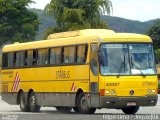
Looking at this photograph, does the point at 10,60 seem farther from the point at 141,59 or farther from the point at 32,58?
the point at 141,59

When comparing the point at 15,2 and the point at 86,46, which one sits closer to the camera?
the point at 86,46

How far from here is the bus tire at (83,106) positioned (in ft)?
93.0

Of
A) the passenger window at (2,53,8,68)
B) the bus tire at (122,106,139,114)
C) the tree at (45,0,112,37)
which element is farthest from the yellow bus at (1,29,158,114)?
the tree at (45,0,112,37)

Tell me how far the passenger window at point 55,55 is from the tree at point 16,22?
86993 mm

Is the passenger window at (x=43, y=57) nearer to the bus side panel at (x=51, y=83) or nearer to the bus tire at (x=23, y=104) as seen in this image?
the bus side panel at (x=51, y=83)

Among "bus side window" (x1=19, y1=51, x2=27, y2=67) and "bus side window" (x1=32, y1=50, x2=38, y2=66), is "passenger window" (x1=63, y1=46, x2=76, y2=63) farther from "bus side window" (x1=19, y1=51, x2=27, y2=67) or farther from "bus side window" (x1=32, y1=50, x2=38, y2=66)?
"bus side window" (x1=19, y1=51, x2=27, y2=67)

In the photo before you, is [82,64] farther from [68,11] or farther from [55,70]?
[68,11]

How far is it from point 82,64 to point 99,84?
1.53 metres

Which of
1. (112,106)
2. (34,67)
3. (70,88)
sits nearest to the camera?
(112,106)

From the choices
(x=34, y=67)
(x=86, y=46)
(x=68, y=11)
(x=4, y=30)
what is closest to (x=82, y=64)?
(x=86, y=46)

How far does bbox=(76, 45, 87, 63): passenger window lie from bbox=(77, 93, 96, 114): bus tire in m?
1.28

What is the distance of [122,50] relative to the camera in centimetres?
2803

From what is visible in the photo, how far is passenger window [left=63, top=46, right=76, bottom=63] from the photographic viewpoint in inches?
1164

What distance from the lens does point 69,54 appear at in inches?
1176
